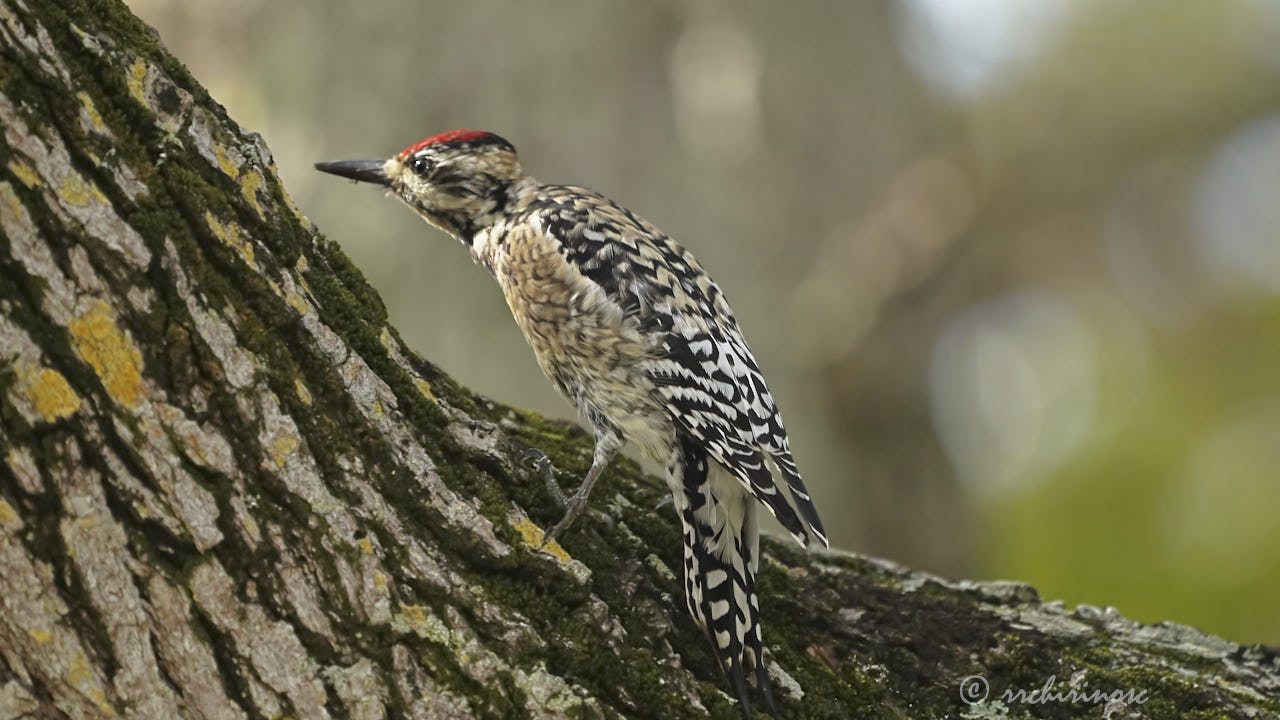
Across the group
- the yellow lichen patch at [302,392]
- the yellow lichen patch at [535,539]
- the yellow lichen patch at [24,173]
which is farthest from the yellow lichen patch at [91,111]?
the yellow lichen patch at [535,539]

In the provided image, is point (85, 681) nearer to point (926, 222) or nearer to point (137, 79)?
point (137, 79)

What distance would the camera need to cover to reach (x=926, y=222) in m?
7.32

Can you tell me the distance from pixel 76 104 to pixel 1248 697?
2.56m

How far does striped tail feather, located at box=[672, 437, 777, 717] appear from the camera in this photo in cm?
214

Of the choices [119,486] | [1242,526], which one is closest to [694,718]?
[119,486]

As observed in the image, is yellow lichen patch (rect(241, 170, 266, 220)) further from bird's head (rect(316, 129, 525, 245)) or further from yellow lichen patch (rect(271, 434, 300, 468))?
bird's head (rect(316, 129, 525, 245))

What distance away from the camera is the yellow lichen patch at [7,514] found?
1578mm

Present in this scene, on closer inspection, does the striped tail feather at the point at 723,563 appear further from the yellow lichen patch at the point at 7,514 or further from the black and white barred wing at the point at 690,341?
the yellow lichen patch at the point at 7,514

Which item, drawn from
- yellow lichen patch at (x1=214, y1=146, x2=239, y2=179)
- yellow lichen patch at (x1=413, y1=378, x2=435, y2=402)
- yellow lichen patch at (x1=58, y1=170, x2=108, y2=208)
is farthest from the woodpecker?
yellow lichen patch at (x1=58, y1=170, x2=108, y2=208)

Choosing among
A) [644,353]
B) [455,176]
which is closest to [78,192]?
[644,353]

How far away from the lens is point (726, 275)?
6461 mm

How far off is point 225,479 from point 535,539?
591 millimetres

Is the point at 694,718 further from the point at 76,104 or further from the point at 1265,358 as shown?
the point at 1265,358

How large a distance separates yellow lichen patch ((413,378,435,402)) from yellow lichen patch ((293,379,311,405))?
0.92 feet
